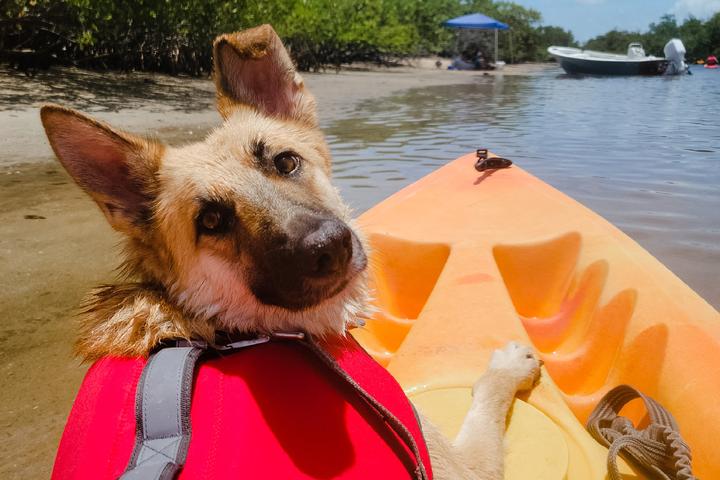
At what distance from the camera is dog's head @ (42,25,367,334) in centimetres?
169

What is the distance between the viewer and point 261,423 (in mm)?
1393

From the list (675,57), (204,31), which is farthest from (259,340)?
(675,57)

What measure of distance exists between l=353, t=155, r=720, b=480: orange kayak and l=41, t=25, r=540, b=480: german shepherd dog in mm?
392

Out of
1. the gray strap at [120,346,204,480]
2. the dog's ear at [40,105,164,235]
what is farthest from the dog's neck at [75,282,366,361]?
the dog's ear at [40,105,164,235]

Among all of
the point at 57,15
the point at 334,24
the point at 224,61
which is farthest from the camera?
the point at 334,24

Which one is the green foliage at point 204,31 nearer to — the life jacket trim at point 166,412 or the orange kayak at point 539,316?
the orange kayak at point 539,316

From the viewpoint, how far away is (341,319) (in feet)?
6.31

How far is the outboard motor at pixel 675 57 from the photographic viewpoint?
130 ft

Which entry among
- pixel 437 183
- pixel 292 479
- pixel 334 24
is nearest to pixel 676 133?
pixel 437 183

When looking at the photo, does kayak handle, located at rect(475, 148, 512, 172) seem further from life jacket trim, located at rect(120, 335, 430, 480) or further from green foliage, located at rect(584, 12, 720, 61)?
green foliage, located at rect(584, 12, 720, 61)

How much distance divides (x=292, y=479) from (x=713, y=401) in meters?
1.91

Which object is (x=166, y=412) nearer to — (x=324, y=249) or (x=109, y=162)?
(x=324, y=249)

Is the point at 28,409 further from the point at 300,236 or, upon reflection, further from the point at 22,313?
the point at 300,236

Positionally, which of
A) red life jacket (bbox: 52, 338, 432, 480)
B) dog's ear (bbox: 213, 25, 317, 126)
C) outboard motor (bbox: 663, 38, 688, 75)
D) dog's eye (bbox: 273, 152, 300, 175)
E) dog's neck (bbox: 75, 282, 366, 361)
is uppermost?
outboard motor (bbox: 663, 38, 688, 75)
